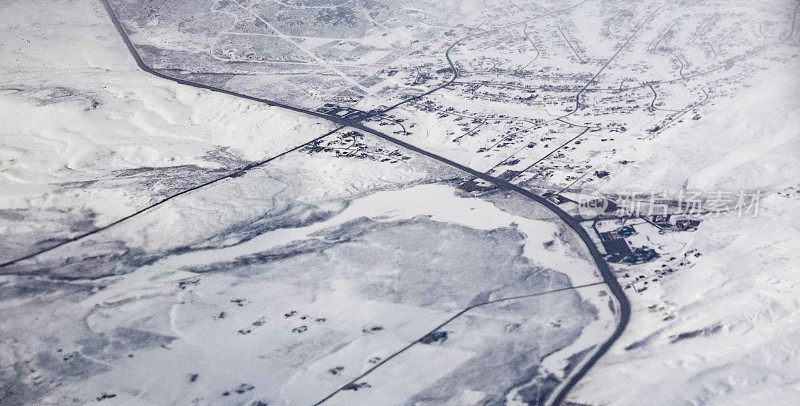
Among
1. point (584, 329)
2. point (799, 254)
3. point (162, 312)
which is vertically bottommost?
point (162, 312)

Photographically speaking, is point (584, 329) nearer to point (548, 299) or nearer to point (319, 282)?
point (548, 299)

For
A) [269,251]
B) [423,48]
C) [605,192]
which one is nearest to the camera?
[269,251]

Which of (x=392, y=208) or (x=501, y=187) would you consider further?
(x=501, y=187)

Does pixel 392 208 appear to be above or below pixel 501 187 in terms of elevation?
below

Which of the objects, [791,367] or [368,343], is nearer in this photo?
[791,367]

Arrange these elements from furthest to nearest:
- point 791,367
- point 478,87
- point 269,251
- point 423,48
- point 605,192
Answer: point 423,48, point 478,87, point 605,192, point 269,251, point 791,367

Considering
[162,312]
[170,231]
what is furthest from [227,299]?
[170,231]

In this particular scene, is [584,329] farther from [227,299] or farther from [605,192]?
[227,299]

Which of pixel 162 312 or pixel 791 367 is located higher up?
pixel 791 367

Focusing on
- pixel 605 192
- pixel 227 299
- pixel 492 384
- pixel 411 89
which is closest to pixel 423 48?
pixel 411 89
